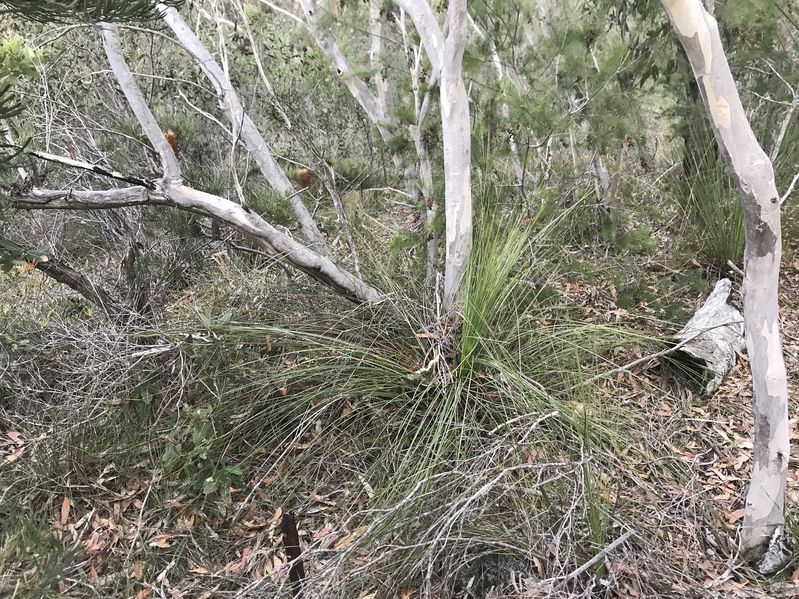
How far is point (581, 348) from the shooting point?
2.38 metres

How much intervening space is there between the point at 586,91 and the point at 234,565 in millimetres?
2863

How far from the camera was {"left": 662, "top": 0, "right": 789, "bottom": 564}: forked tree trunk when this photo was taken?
4.50 feet

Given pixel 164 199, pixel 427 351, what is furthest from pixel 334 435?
pixel 164 199

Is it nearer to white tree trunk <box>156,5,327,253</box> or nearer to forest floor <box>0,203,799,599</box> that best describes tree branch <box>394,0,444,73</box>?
white tree trunk <box>156,5,327,253</box>

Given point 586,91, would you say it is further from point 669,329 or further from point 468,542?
point 468,542

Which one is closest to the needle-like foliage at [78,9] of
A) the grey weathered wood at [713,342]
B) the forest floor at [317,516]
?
the forest floor at [317,516]

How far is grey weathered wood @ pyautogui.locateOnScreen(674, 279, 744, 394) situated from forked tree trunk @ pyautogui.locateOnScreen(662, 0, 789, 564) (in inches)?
35.9

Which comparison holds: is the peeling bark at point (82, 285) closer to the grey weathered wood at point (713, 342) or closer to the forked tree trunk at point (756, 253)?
the forked tree trunk at point (756, 253)

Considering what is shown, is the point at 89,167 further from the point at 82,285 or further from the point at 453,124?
the point at 453,124

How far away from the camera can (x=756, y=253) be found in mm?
1517

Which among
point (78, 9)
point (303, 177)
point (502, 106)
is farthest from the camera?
point (303, 177)

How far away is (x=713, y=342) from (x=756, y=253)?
138 cm

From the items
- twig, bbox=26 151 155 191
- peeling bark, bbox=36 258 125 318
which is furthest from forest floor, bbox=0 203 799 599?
twig, bbox=26 151 155 191

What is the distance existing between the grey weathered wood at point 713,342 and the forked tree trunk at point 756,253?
91cm
